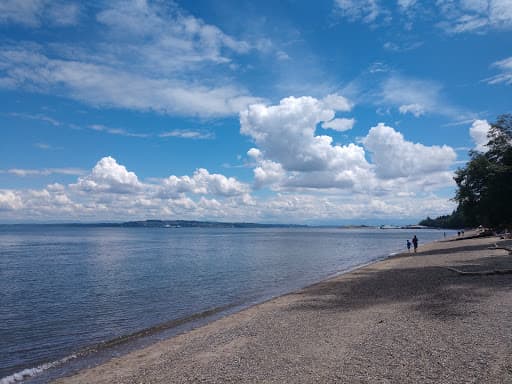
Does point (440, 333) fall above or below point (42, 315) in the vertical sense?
above

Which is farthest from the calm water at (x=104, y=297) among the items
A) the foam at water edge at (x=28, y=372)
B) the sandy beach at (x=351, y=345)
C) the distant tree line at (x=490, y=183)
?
the distant tree line at (x=490, y=183)

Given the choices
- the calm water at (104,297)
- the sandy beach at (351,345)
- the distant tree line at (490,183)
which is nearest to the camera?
the sandy beach at (351,345)

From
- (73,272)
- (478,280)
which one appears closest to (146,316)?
(478,280)

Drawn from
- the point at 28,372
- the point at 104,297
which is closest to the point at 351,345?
the point at 28,372

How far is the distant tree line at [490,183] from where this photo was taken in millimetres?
38969

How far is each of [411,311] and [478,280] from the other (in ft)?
24.6

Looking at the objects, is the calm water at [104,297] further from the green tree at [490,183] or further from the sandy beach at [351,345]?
the green tree at [490,183]

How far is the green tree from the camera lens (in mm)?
38969

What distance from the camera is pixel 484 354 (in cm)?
895

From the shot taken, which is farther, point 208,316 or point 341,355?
point 208,316

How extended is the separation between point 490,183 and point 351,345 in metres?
36.5

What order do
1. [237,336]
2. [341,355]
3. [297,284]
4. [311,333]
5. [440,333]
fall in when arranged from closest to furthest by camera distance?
[341,355] < [440,333] < [311,333] < [237,336] < [297,284]

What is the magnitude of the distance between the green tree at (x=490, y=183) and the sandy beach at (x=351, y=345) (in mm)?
24006

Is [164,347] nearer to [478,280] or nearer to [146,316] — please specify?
[146,316]
